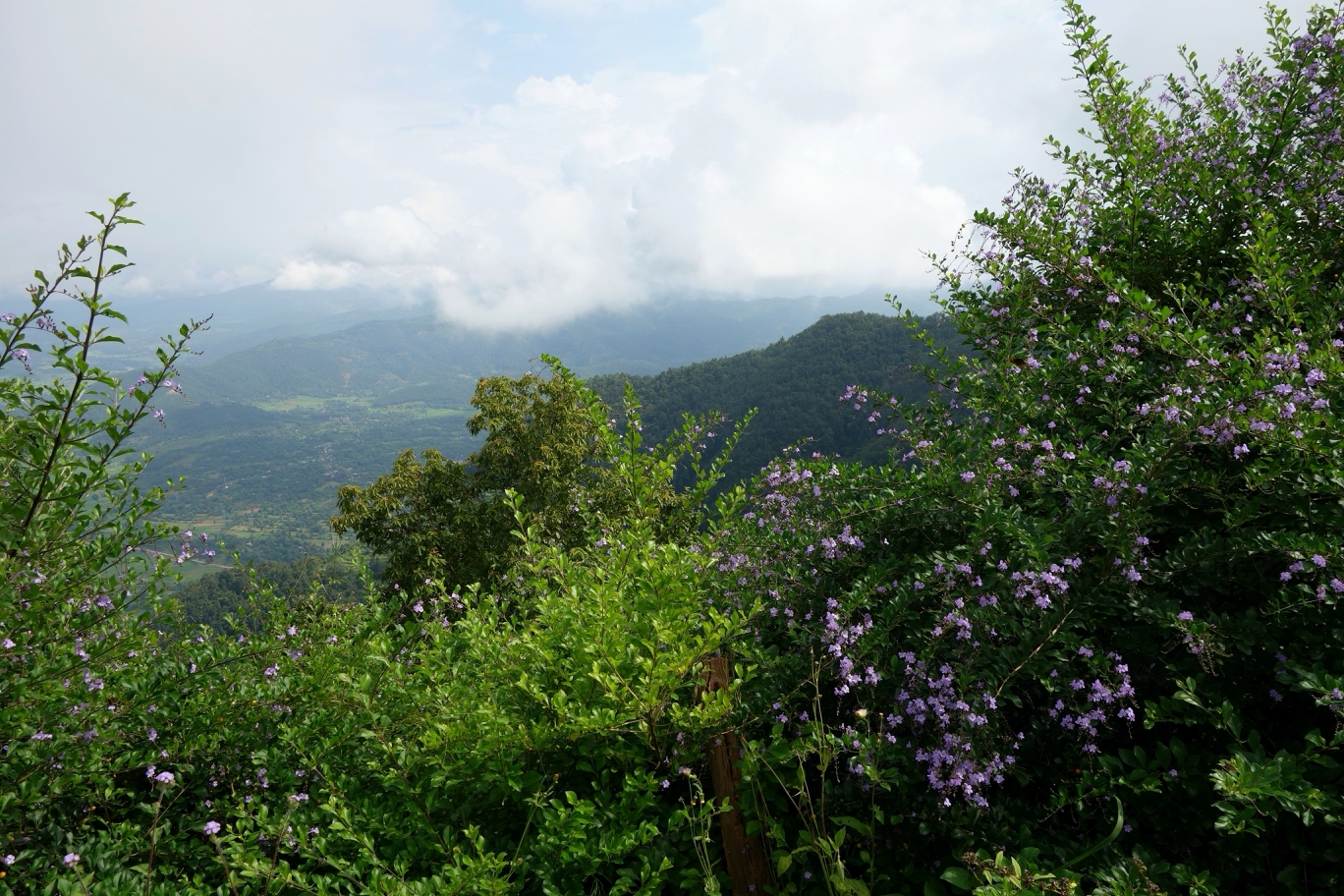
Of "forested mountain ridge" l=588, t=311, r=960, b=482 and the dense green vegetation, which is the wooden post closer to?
the dense green vegetation

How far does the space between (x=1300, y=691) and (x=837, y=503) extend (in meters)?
1.52

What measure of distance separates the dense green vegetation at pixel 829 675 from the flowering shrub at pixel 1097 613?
0.02 m

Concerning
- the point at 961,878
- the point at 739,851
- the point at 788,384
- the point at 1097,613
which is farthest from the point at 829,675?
the point at 788,384

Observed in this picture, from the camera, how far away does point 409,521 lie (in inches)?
542

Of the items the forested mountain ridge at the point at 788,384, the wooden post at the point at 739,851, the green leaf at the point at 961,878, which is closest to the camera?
the green leaf at the point at 961,878

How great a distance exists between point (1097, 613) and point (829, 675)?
868 mm

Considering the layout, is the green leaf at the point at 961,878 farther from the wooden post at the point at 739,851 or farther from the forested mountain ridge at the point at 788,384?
the forested mountain ridge at the point at 788,384

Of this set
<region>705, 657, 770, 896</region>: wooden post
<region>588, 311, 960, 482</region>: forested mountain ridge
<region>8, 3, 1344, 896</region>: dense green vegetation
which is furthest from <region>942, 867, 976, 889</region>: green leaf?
<region>588, 311, 960, 482</region>: forested mountain ridge

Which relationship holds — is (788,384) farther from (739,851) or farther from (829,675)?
(739,851)

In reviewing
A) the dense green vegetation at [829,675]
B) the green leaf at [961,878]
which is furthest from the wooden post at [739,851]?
the green leaf at [961,878]

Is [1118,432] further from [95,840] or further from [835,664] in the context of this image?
[95,840]

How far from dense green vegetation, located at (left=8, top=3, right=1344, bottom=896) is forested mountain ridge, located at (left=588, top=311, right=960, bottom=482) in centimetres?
4983

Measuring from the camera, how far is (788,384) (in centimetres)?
7156

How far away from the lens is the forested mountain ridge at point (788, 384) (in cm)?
6038
